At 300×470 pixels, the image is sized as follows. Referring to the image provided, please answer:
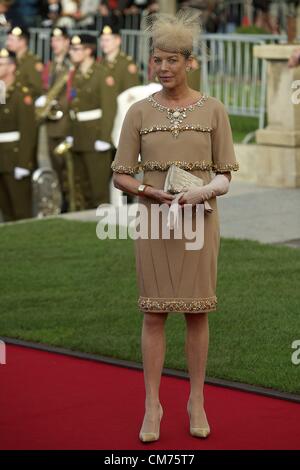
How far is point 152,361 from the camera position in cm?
735

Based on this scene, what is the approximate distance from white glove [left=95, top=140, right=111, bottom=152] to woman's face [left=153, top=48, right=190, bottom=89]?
10254 mm

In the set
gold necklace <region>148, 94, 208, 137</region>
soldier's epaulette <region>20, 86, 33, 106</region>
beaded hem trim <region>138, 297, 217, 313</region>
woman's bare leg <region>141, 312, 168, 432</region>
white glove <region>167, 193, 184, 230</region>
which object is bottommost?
soldier's epaulette <region>20, 86, 33, 106</region>

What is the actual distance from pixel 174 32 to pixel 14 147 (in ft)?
32.1

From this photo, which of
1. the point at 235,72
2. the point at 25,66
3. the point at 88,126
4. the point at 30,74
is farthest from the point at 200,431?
the point at 235,72

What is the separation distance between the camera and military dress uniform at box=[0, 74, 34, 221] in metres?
16.8

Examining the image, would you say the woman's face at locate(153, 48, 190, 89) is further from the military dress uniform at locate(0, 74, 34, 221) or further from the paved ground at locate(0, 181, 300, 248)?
the military dress uniform at locate(0, 74, 34, 221)

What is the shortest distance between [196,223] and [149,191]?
9.8 inches

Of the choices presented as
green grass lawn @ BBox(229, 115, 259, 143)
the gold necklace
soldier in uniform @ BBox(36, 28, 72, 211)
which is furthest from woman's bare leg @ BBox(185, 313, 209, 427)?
green grass lawn @ BBox(229, 115, 259, 143)

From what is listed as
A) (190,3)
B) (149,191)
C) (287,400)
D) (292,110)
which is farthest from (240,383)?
(190,3)

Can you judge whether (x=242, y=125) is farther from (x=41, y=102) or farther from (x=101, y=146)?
(x=41, y=102)

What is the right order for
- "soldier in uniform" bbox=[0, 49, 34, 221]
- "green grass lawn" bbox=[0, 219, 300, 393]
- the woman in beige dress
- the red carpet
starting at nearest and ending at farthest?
1. the woman in beige dress
2. the red carpet
3. "green grass lawn" bbox=[0, 219, 300, 393]
4. "soldier in uniform" bbox=[0, 49, 34, 221]

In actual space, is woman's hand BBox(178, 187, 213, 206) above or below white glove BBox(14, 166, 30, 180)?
above

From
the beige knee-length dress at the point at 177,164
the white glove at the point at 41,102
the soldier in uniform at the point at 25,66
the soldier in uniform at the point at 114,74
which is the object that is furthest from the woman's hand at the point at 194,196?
the white glove at the point at 41,102

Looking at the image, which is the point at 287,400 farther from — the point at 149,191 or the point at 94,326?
the point at 94,326
